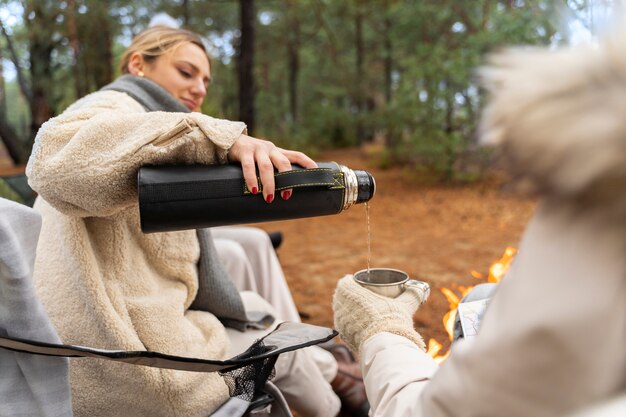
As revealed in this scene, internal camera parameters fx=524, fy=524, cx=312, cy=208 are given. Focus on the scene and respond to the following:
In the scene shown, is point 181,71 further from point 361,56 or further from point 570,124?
point 361,56

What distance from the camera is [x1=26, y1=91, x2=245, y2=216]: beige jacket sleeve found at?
1.21m

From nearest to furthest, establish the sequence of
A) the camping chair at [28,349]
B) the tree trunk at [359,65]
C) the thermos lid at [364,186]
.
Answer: the camping chair at [28,349]
the thermos lid at [364,186]
the tree trunk at [359,65]

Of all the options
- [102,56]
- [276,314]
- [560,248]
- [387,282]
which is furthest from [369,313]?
[102,56]

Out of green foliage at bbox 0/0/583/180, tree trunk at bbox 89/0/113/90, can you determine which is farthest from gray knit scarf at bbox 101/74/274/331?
tree trunk at bbox 89/0/113/90

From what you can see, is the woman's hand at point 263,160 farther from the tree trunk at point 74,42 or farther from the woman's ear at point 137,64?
the tree trunk at point 74,42

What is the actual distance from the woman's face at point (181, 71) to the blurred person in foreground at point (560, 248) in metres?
1.49

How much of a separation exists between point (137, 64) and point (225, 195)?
0.92m

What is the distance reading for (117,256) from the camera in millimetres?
1434

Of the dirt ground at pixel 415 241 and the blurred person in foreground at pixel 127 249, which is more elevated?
the blurred person in foreground at pixel 127 249

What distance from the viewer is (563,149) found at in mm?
542

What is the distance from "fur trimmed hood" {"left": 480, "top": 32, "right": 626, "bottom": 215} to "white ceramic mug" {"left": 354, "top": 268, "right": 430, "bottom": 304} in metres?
0.68

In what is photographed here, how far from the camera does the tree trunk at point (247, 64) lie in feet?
26.9

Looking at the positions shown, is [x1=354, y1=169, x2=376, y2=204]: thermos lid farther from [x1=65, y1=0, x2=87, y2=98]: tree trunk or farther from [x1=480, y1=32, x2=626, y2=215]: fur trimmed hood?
[x1=65, y1=0, x2=87, y2=98]: tree trunk

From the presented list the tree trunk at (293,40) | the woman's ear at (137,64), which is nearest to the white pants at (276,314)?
the woman's ear at (137,64)
